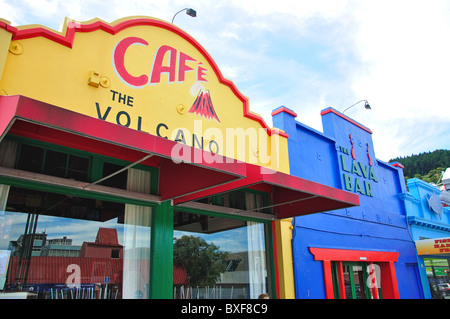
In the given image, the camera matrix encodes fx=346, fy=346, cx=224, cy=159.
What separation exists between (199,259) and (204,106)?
3461 mm

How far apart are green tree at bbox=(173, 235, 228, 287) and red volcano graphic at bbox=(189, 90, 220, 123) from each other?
2783mm

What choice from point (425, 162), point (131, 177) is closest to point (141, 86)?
point (131, 177)

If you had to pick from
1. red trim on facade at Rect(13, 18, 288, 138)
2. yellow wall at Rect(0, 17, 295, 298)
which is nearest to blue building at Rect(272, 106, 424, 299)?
yellow wall at Rect(0, 17, 295, 298)

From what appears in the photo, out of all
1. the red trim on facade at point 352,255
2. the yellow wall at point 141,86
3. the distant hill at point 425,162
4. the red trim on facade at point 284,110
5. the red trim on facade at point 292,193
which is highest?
the distant hill at point 425,162

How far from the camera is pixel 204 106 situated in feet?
26.6

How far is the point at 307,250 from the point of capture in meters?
9.64

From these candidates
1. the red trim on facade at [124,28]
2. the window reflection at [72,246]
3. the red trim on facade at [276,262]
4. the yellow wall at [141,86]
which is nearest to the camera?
the window reflection at [72,246]

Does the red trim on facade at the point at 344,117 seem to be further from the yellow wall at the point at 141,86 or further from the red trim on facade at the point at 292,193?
the red trim on facade at the point at 292,193

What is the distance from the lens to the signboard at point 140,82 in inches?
226

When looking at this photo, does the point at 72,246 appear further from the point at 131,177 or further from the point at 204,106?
the point at 204,106

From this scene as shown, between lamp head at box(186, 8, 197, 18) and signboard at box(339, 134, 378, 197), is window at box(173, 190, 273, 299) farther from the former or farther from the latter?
signboard at box(339, 134, 378, 197)

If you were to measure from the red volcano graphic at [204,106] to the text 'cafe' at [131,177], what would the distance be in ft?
0.11

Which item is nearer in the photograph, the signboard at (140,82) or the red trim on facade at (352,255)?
the signboard at (140,82)

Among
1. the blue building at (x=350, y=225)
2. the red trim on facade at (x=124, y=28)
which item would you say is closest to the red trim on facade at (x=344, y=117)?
A: the blue building at (x=350, y=225)
